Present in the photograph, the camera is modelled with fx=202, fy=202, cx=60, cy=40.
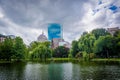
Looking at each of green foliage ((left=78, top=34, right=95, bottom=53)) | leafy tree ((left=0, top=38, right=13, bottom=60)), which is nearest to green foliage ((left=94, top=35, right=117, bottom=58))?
green foliage ((left=78, top=34, right=95, bottom=53))

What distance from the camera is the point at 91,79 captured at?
24562mm

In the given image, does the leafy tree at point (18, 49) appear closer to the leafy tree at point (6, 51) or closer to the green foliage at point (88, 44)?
the leafy tree at point (6, 51)

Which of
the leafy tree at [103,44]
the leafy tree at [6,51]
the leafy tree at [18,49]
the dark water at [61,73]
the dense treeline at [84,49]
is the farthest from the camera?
the leafy tree at [103,44]

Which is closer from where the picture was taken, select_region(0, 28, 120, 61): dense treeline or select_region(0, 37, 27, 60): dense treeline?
select_region(0, 37, 27, 60): dense treeline

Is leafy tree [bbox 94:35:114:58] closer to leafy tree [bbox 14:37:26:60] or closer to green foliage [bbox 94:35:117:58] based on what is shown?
green foliage [bbox 94:35:117:58]

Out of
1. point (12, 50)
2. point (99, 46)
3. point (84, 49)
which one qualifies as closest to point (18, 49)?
point (12, 50)

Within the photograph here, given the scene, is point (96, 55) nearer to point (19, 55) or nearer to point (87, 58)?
point (87, 58)

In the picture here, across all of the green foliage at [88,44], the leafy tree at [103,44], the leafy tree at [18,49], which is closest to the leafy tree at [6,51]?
the leafy tree at [18,49]

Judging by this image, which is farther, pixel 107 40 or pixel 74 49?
pixel 74 49

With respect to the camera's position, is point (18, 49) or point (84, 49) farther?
point (84, 49)

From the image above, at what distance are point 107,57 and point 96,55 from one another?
4.99 m

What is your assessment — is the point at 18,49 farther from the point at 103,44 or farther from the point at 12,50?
the point at 103,44

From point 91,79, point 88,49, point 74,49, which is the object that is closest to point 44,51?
point 74,49

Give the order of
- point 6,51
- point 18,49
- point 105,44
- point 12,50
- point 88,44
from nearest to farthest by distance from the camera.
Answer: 1. point 6,51
2. point 12,50
3. point 18,49
4. point 88,44
5. point 105,44
